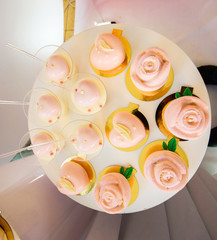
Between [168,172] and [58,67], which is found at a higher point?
[58,67]

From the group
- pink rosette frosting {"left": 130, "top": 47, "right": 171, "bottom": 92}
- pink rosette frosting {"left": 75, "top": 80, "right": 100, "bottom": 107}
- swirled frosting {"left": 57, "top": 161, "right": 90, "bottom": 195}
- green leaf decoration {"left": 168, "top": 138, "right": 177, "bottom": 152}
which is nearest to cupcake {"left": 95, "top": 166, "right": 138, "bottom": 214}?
swirled frosting {"left": 57, "top": 161, "right": 90, "bottom": 195}

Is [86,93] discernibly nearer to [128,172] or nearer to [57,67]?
[57,67]

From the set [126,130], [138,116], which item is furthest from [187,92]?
[126,130]

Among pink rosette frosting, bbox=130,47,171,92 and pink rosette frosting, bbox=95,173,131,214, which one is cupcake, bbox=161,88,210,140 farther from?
pink rosette frosting, bbox=95,173,131,214

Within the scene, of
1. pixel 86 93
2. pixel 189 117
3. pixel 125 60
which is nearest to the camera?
pixel 189 117

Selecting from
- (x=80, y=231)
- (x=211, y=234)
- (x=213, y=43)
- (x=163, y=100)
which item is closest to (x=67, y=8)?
(x=213, y=43)

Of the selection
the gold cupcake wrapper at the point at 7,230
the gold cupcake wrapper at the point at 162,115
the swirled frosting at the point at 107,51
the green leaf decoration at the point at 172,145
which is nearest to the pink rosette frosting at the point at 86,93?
the swirled frosting at the point at 107,51

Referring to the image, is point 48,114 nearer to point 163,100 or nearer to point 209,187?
point 163,100
